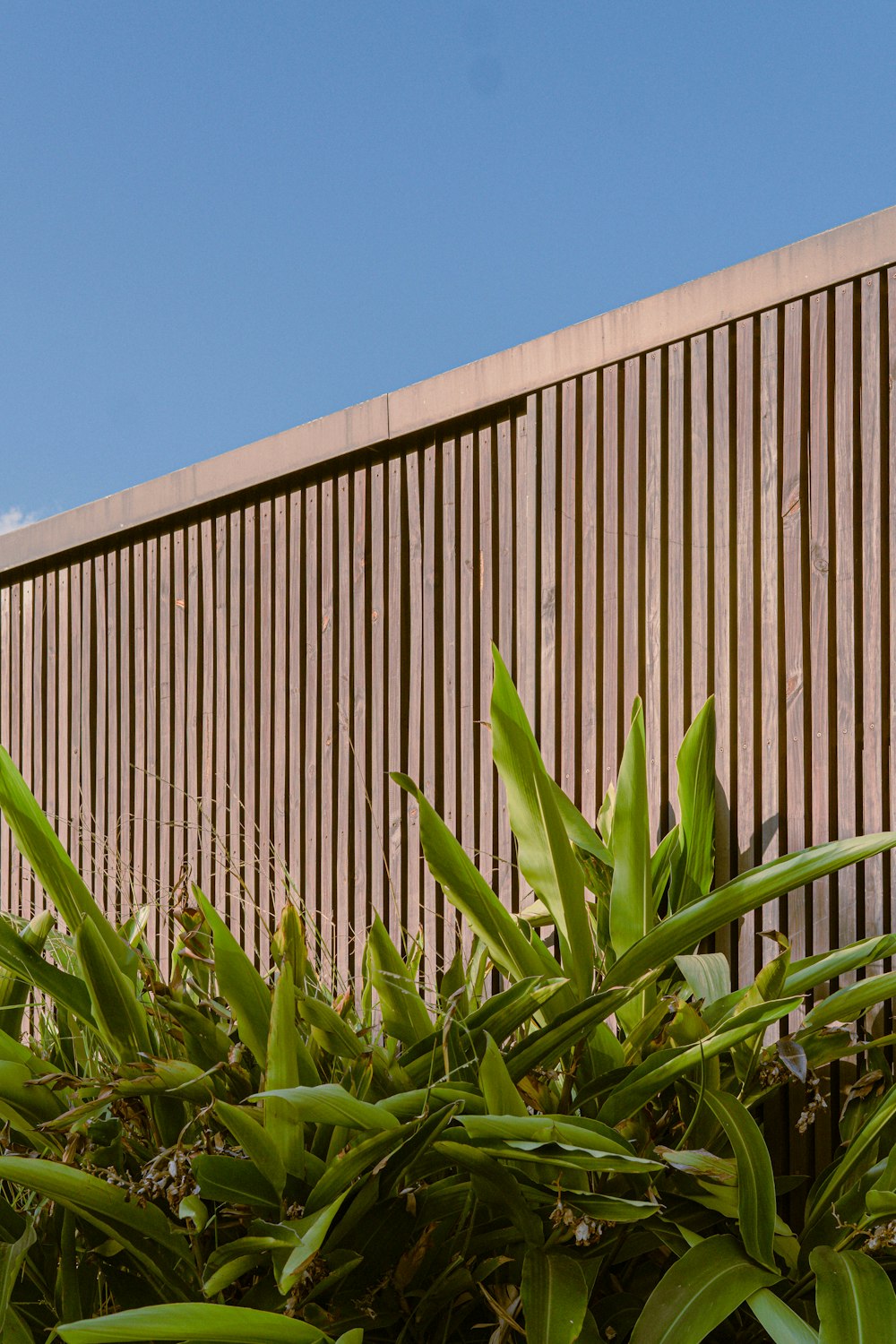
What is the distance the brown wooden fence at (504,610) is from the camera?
7.93 ft

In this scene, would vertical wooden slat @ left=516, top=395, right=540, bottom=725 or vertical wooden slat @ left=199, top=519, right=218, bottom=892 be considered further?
vertical wooden slat @ left=199, top=519, right=218, bottom=892

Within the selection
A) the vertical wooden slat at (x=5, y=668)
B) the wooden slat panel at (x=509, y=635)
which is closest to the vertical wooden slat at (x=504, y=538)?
the wooden slat panel at (x=509, y=635)

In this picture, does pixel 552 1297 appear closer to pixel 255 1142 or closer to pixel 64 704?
pixel 255 1142

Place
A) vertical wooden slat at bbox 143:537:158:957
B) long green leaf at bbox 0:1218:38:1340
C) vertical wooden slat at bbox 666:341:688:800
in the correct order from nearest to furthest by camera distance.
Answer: long green leaf at bbox 0:1218:38:1340, vertical wooden slat at bbox 666:341:688:800, vertical wooden slat at bbox 143:537:158:957

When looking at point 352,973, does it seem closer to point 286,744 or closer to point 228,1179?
point 286,744

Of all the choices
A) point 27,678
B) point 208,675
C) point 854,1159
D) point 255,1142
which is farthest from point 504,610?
point 27,678

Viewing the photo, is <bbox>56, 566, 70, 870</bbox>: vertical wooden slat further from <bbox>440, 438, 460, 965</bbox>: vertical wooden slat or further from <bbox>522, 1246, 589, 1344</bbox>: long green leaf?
<bbox>522, 1246, 589, 1344</bbox>: long green leaf

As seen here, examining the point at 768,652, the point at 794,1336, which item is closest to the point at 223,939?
the point at 794,1336

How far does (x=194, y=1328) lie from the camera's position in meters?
1.34

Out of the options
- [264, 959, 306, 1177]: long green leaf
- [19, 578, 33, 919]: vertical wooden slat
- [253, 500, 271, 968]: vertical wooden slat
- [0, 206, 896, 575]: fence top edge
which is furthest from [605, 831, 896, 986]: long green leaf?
[19, 578, 33, 919]: vertical wooden slat

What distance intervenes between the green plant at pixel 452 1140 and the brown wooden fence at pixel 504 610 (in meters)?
0.42

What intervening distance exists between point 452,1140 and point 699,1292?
0.35 m

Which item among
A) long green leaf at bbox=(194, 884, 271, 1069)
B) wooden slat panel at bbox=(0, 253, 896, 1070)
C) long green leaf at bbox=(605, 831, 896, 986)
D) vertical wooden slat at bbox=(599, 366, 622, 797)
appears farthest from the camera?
vertical wooden slat at bbox=(599, 366, 622, 797)

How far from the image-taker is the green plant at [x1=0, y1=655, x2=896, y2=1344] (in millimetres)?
1515
